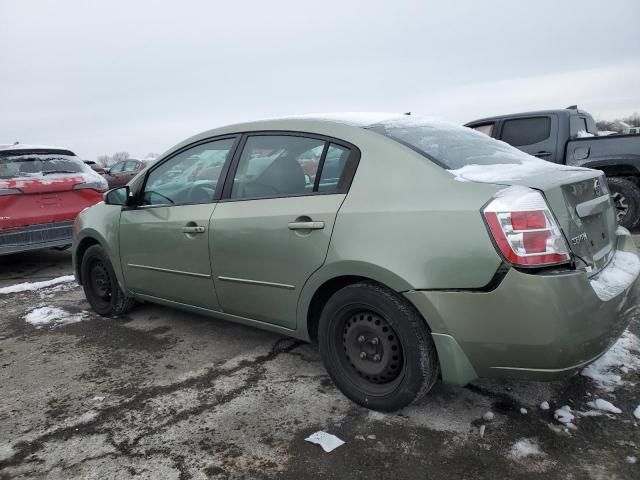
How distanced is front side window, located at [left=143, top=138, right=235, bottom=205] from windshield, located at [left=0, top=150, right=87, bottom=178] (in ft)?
10.4

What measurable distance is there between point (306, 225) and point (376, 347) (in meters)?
0.74

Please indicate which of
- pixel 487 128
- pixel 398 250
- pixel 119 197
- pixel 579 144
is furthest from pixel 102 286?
pixel 579 144

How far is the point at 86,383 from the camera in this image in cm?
313

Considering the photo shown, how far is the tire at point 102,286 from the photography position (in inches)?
168

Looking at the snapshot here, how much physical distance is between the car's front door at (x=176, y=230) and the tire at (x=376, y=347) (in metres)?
1.02

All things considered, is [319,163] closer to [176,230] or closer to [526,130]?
[176,230]

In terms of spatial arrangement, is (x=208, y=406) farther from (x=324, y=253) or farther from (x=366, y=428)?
(x=324, y=253)

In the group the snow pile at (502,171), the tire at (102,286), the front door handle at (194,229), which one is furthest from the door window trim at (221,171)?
the snow pile at (502,171)

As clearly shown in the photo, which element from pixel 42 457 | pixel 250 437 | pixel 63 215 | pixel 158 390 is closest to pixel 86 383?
pixel 158 390

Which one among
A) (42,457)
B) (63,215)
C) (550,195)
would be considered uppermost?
(550,195)

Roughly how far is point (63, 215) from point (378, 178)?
5140 millimetres

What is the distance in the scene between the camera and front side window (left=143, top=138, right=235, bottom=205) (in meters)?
3.37

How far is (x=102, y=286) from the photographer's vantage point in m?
4.39

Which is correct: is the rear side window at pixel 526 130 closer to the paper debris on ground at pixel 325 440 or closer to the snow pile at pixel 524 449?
the snow pile at pixel 524 449
